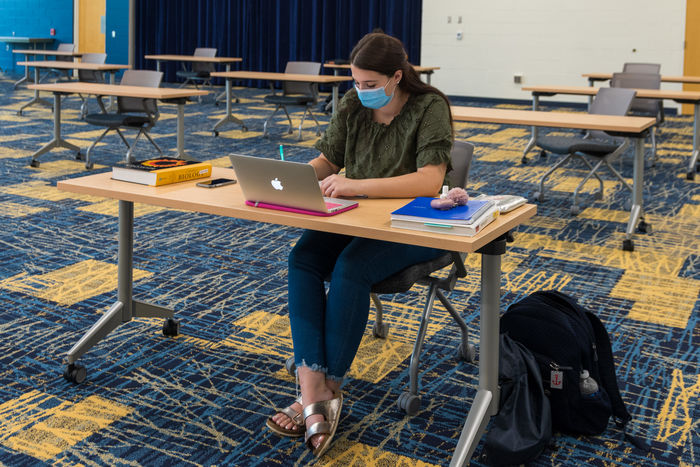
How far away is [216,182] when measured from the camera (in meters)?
2.50

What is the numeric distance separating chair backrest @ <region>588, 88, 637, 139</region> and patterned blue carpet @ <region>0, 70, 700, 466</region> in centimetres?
66

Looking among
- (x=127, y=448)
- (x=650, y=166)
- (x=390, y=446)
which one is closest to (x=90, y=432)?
(x=127, y=448)

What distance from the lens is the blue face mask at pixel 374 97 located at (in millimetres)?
2418

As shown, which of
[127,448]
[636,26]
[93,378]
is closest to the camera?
[127,448]

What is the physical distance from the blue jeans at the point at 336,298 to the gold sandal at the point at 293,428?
14 centimetres

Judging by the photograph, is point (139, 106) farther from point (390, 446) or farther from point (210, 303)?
point (390, 446)

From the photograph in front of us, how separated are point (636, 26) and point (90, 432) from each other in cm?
1070

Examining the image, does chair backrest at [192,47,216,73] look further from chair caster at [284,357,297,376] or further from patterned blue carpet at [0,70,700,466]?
chair caster at [284,357,297,376]

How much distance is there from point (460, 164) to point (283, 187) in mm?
856

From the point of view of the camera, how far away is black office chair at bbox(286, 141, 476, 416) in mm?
2307

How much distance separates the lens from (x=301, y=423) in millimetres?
2201

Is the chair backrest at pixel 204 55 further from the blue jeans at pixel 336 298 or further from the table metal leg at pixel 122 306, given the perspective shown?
the blue jeans at pixel 336 298

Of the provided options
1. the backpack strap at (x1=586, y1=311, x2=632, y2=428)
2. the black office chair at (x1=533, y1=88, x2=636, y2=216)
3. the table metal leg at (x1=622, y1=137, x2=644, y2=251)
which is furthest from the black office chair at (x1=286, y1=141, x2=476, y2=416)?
the black office chair at (x1=533, y1=88, x2=636, y2=216)

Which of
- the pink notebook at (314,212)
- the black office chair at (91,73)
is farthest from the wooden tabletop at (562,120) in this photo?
the black office chair at (91,73)
